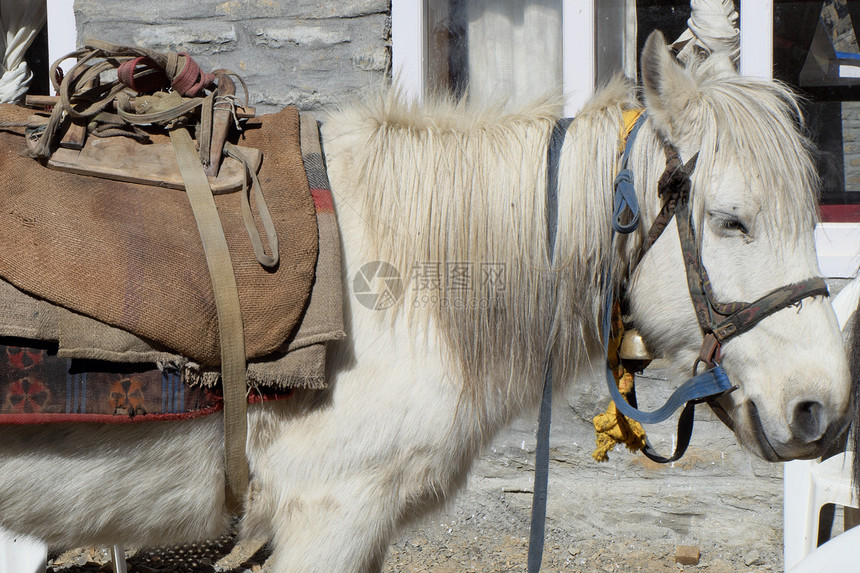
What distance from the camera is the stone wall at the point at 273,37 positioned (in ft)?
8.46

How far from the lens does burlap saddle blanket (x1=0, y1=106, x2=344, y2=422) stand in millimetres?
1052

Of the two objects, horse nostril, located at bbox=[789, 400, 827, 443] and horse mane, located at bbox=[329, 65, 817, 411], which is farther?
horse mane, located at bbox=[329, 65, 817, 411]

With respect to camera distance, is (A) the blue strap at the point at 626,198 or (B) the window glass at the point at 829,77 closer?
(A) the blue strap at the point at 626,198

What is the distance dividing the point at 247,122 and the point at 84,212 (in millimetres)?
425

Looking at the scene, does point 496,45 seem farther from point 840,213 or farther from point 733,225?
point 733,225

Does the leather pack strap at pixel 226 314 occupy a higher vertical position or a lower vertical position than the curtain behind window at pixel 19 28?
lower

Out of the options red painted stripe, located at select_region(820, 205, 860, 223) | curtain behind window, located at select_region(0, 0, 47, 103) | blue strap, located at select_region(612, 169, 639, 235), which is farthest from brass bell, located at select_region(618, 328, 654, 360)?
curtain behind window, located at select_region(0, 0, 47, 103)

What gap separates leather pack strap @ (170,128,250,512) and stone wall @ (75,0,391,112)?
1495 millimetres

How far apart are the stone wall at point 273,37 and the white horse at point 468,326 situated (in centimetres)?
138

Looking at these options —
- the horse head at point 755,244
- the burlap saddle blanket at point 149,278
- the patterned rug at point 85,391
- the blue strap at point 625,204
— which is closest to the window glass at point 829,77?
the horse head at point 755,244

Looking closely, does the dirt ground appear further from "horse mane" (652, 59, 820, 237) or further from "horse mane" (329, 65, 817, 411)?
"horse mane" (652, 59, 820, 237)

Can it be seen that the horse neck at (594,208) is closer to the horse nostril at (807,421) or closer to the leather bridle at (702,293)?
the leather bridle at (702,293)

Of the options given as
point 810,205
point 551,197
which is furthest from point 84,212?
point 810,205

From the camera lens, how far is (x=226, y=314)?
1.11 meters
